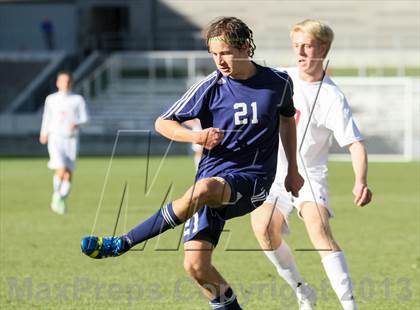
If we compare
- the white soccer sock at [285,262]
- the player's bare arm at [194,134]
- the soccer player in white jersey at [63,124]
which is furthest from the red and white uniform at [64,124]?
the player's bare arm at [194,134]

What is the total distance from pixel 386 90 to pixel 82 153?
417 inches

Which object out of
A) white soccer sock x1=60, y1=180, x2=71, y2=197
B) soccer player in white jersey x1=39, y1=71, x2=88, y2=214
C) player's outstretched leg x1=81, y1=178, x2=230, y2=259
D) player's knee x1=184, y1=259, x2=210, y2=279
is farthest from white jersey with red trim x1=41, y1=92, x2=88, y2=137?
player's outstretched leg x1=81, y1=178, x2=230, y2=259

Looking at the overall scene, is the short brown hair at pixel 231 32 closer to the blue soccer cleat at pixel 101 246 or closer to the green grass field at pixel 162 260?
the blue soccer cleat at pixel 101 246

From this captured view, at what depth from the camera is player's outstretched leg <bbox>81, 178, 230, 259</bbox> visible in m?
5.63

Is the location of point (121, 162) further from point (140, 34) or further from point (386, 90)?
point (140, 34)

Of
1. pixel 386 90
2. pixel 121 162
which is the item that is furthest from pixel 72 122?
pixel 386 90

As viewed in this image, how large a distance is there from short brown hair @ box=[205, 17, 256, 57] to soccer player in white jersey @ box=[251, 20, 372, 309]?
93cm

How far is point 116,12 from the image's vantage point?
51344mm

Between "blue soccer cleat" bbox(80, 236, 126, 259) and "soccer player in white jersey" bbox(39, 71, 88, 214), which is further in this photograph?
"soccer player in white jersey" bbox(39, 71, 88, 214)

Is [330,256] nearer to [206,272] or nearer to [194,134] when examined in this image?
[206,272]

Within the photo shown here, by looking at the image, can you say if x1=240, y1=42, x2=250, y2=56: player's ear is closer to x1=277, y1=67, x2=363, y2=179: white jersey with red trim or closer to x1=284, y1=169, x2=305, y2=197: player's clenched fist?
x1=284, y1=169, x2=305, y2=197: player's clenched fist

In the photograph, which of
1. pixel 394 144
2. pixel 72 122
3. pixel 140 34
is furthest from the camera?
pixel 140 34

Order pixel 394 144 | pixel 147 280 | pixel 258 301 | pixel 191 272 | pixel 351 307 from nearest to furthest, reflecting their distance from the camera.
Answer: pixel 191 272
pixel 351 307
pixel 258 301
pixel 147 280
pixel 394 144

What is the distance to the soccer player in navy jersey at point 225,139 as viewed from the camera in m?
5.83
